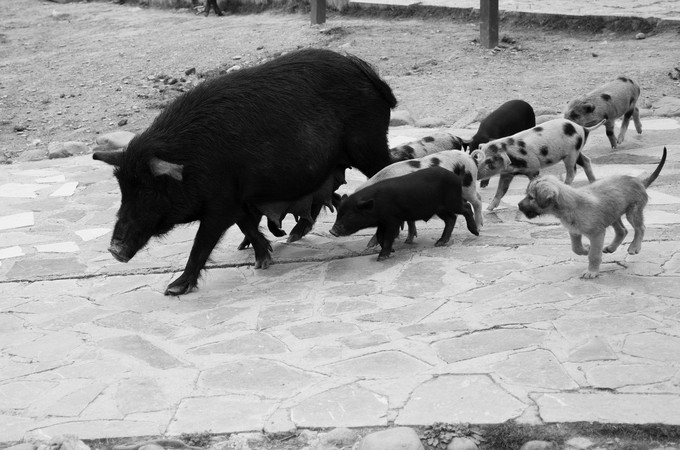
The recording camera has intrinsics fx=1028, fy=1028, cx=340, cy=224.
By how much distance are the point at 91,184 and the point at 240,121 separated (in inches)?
131

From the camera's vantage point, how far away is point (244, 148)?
6672 millimetres

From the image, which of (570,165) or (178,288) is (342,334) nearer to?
(178,288)

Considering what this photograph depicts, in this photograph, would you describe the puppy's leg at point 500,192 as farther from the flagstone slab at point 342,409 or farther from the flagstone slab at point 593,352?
the flagstone slab at point 342,409

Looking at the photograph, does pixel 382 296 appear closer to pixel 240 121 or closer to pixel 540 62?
pixel 240 121

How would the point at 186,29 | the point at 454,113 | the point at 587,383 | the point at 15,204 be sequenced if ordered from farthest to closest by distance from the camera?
the point at 186,29 → the point at 454,113 → the point at 15,204 → the point at 587,383

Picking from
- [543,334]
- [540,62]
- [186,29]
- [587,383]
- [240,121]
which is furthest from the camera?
[186,29]

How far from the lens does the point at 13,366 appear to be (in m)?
5.63

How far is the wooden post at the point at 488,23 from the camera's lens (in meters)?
12.7

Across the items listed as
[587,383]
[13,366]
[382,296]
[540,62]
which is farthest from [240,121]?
[540,62]

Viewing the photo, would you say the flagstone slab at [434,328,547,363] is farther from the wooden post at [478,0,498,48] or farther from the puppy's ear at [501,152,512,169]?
the wooden post at [478,0,498,48]

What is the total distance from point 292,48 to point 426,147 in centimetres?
608

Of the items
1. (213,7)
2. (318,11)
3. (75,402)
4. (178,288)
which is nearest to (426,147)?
(178,288)

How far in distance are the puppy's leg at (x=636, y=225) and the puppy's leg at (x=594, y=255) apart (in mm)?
295

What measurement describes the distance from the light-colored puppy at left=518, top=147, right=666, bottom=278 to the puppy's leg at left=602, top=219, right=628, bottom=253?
0.24 ft
